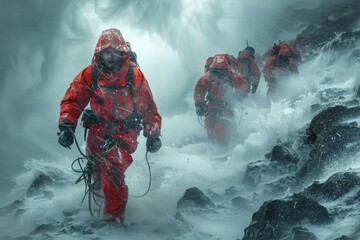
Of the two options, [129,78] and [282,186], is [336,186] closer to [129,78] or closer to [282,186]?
[282,186]

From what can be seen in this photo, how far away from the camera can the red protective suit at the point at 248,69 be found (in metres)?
13.4

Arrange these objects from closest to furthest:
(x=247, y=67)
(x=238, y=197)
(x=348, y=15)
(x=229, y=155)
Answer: (x=238, y=197) < (x=229, y=155) < (x=247, y=67) < (x=348, y=15)

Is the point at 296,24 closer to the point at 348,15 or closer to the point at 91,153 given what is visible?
the point at 348,15

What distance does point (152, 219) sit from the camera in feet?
19.9

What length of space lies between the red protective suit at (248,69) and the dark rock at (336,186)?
8920 millimetres

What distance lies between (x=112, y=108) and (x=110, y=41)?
94cm

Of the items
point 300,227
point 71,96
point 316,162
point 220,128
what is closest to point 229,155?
point 220,128

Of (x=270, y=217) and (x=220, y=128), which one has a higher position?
(x=220, y=128)

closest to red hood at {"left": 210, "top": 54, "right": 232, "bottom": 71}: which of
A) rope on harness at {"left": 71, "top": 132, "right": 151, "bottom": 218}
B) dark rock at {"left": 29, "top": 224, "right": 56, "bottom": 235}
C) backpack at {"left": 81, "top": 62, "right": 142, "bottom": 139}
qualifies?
backpack at {"left": 81, "top": 62, "right": 142, "bottom": 139}

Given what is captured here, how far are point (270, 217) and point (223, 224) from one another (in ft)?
5.56

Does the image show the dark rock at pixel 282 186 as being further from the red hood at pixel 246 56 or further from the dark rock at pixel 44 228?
the red hood at pixel 246 56

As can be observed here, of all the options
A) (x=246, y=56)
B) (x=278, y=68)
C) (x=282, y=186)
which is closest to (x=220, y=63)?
(x=246, y=56)

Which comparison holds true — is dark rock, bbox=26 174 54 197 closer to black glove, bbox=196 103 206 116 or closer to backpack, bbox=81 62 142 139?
backpack, bbox=81 62 142 139

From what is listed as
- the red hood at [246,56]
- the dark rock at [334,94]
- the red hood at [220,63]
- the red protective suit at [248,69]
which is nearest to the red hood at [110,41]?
the red hood at [220,63]
